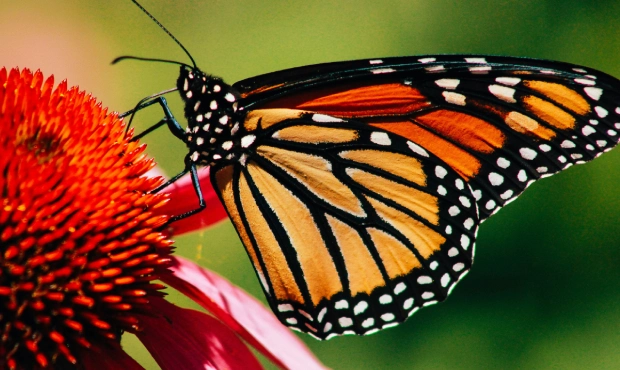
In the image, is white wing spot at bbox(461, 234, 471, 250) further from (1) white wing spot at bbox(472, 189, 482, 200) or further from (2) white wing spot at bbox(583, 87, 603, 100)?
(2) white wing spot at bbox(583, 87, 603, 100)

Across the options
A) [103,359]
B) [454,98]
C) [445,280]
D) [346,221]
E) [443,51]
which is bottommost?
[103,359]

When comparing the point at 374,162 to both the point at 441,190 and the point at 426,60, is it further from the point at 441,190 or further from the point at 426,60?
the point at 426,60

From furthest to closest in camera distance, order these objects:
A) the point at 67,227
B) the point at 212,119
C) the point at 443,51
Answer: the point at 443,51 → the point at 212,119 → the point at 67,227

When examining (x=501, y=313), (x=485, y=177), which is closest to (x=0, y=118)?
(x=485, y=177)

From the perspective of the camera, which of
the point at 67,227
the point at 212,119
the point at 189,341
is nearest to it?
the point at 67,227

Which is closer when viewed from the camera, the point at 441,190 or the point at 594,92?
the point at 594,92

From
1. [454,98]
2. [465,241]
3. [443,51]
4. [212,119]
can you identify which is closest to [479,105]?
[454,98]

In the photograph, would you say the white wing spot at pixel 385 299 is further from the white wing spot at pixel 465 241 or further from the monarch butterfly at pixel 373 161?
the white wing spot at pixel 465 241
